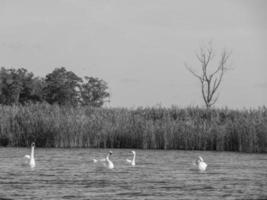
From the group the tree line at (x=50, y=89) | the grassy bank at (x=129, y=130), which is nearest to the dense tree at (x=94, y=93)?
the tree line at (x=50, y=89)

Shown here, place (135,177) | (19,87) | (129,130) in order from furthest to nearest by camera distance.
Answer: (19,87) < (129,130) < (135,177)

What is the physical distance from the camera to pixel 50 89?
7494cm

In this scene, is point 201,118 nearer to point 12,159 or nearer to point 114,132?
point 114,132

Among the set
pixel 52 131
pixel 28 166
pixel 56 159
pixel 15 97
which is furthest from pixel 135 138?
pixel 15 97

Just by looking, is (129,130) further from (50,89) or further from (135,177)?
(50,89)

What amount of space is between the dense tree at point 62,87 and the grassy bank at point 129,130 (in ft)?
98.1

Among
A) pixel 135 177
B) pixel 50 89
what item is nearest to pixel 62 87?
pixel 50 89

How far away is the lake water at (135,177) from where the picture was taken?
2067 centimetres

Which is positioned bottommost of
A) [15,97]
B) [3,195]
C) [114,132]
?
[3,195]

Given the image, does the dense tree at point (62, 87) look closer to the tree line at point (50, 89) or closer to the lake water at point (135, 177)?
the tree line at point (50, 89)

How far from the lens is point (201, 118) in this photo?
4466cm

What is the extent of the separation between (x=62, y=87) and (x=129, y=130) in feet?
114

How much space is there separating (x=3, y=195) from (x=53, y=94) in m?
54.6

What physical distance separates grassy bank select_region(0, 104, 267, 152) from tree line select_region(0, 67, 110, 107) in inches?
1139
